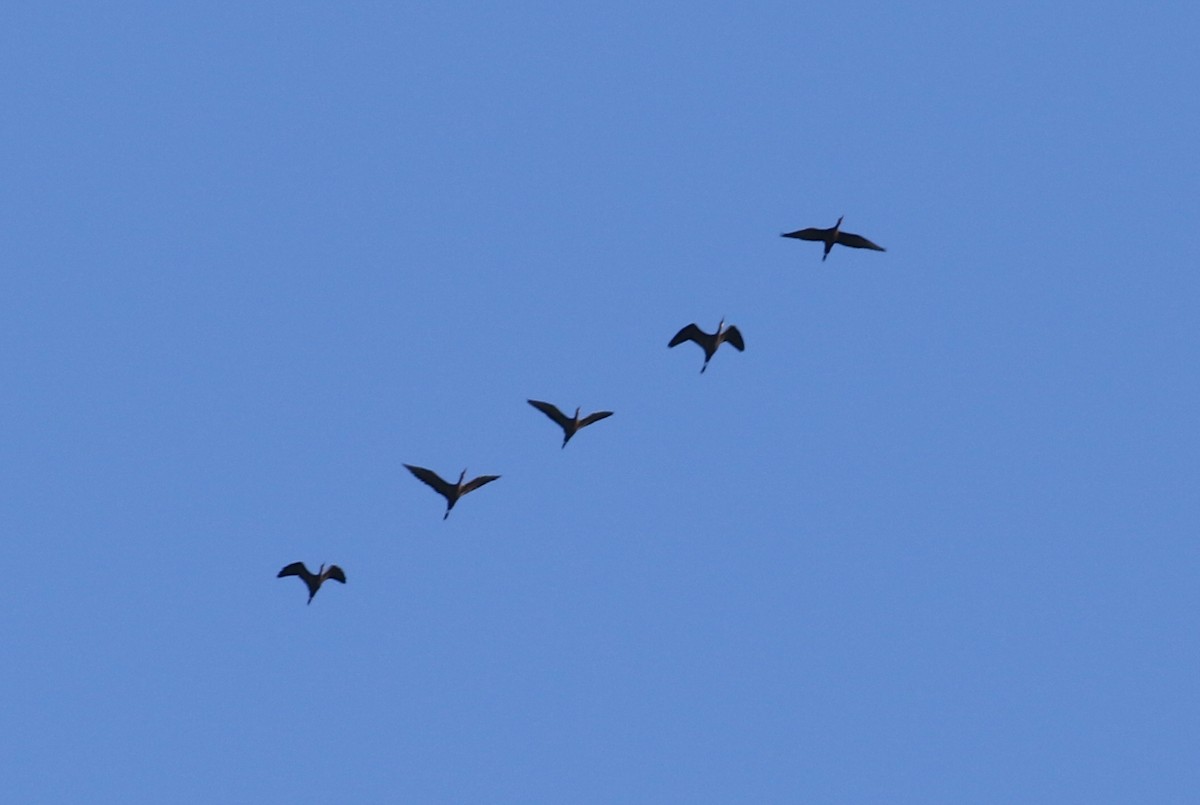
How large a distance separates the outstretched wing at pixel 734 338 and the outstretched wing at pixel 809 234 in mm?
3663

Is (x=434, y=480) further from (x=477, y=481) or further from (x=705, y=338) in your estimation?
(x=705, y=338)

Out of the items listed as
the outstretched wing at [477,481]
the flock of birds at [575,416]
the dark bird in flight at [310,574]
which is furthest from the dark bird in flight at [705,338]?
the dark bird in flight at [310,574]

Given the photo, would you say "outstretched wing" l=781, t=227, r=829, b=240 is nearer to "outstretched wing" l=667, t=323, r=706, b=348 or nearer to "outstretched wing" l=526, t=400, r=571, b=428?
"outstretched wing" l=667, t=323, r=706, b=348

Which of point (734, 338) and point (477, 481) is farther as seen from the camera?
point (734, 338)

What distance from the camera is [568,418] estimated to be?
4203 cm

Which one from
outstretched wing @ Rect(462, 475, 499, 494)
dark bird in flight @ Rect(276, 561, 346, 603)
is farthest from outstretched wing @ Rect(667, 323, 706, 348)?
dark bird in flight @ Rect(276, 561, 346, 603)

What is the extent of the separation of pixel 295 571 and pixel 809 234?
20162 millimetres

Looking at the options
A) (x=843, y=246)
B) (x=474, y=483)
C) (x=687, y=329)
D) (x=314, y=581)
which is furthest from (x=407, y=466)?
(x=843, y=246)

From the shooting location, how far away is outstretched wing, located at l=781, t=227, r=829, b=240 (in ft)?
147

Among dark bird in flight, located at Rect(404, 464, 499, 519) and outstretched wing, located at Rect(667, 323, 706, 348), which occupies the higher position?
outstretched wing, located at Rect(667, 323, 706, 348)

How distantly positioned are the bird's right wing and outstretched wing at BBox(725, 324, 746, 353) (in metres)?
15.5

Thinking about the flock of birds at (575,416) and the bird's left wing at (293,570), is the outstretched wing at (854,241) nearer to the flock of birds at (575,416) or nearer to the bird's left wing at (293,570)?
the flock of birds at (575,416)

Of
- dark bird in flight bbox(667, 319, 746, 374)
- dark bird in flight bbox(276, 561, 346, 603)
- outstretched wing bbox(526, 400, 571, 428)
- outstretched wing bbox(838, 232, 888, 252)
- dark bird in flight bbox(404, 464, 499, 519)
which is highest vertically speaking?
outstretched wing bbox(838, 232, 888, 252)

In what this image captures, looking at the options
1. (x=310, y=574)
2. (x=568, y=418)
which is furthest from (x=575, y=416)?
(x=310, y=574)
